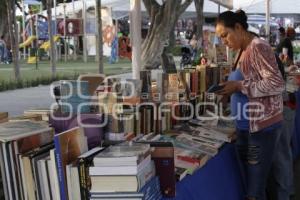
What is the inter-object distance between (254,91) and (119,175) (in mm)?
1232

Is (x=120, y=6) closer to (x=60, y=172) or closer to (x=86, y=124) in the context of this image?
(x=86, y=124)

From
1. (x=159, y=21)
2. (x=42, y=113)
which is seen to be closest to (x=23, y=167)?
(x=42, y=113)

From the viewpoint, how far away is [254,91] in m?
3.02

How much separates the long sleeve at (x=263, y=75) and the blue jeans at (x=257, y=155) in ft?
0.81

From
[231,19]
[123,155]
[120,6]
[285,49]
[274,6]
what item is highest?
[120,6]

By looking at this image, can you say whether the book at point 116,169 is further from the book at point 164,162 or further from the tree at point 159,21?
the tree at point 159,21

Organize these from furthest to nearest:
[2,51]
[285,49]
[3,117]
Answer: [2,51] → [285,49] → [3,117]

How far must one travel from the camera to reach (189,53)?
1394 cm

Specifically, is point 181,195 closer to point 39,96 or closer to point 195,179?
point 195,179

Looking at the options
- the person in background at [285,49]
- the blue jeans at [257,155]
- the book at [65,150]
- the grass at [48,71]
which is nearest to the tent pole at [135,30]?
the person in background at [285,49]

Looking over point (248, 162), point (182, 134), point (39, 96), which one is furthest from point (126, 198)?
point (39, 96)

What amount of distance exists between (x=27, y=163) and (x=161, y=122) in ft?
5.05

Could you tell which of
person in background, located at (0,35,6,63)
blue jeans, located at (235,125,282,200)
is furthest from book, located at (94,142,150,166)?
person in background, located at (0,35,6,63)

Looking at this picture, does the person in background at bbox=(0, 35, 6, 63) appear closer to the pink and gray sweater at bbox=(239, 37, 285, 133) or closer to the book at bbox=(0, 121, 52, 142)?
the pink and gray sweater at bbox=(239, 37, 285, 133)
